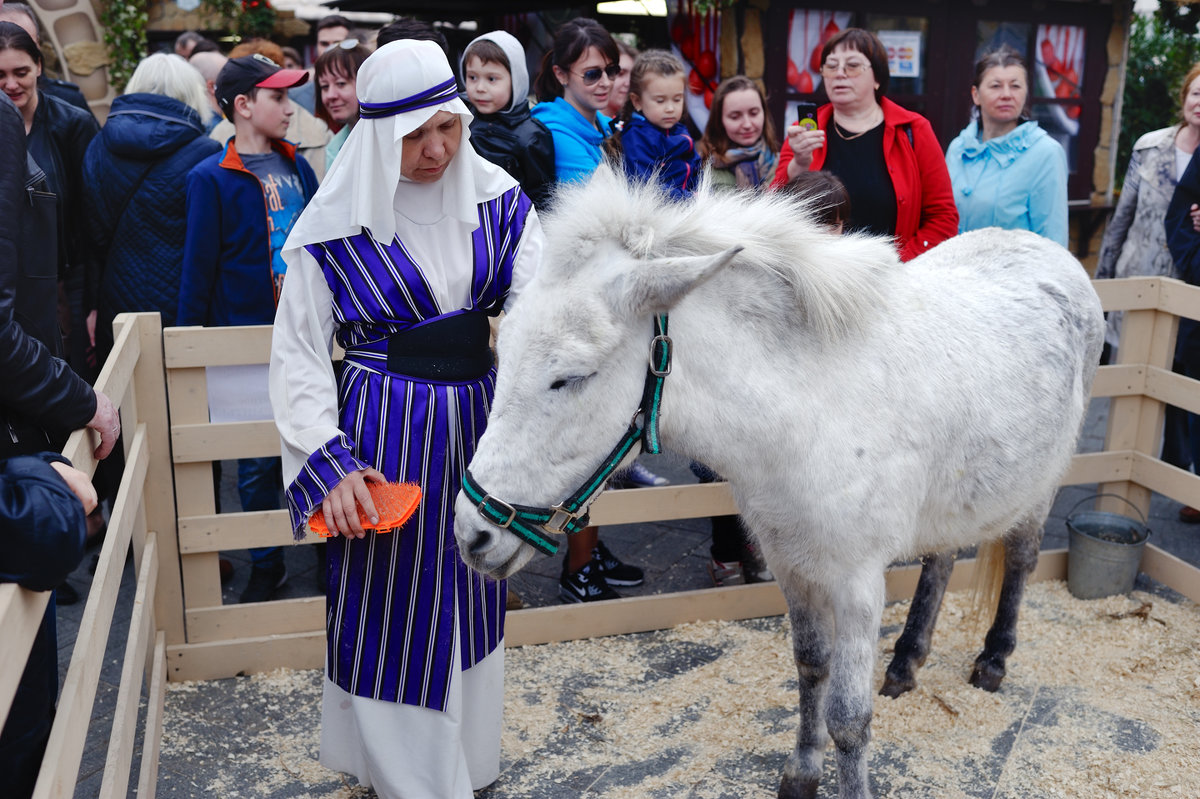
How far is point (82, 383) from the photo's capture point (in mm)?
2158

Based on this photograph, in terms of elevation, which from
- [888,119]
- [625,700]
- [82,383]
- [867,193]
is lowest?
[625,700]

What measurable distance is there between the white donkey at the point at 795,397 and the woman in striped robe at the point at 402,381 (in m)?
0.42

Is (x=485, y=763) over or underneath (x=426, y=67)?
underneath

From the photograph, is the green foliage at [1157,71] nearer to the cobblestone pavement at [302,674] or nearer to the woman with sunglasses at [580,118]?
the cobblestone pavement at [302,674]

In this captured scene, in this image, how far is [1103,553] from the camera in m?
4.27

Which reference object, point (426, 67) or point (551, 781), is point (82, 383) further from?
point (551, 781)

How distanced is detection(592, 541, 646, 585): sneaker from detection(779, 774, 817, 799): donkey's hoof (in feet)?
5.00

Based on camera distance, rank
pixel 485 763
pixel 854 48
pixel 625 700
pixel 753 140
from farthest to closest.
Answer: pixel 753 140
pixel 854 48
pixel 625 700
pixel 485 763

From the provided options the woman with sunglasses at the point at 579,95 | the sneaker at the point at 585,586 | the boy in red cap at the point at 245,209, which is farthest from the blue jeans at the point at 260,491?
the woman with sunglasses at the point at 579,95

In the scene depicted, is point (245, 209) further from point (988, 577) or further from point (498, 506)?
point (988, 577)

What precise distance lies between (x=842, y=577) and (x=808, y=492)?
293mm

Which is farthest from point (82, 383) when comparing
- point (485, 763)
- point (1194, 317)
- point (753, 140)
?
point (1194, 317)

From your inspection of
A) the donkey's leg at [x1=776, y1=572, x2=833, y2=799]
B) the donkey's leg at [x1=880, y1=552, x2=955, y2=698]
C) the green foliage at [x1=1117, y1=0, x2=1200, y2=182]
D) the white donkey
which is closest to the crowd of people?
the white donkey

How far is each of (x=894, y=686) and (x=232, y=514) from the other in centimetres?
247
